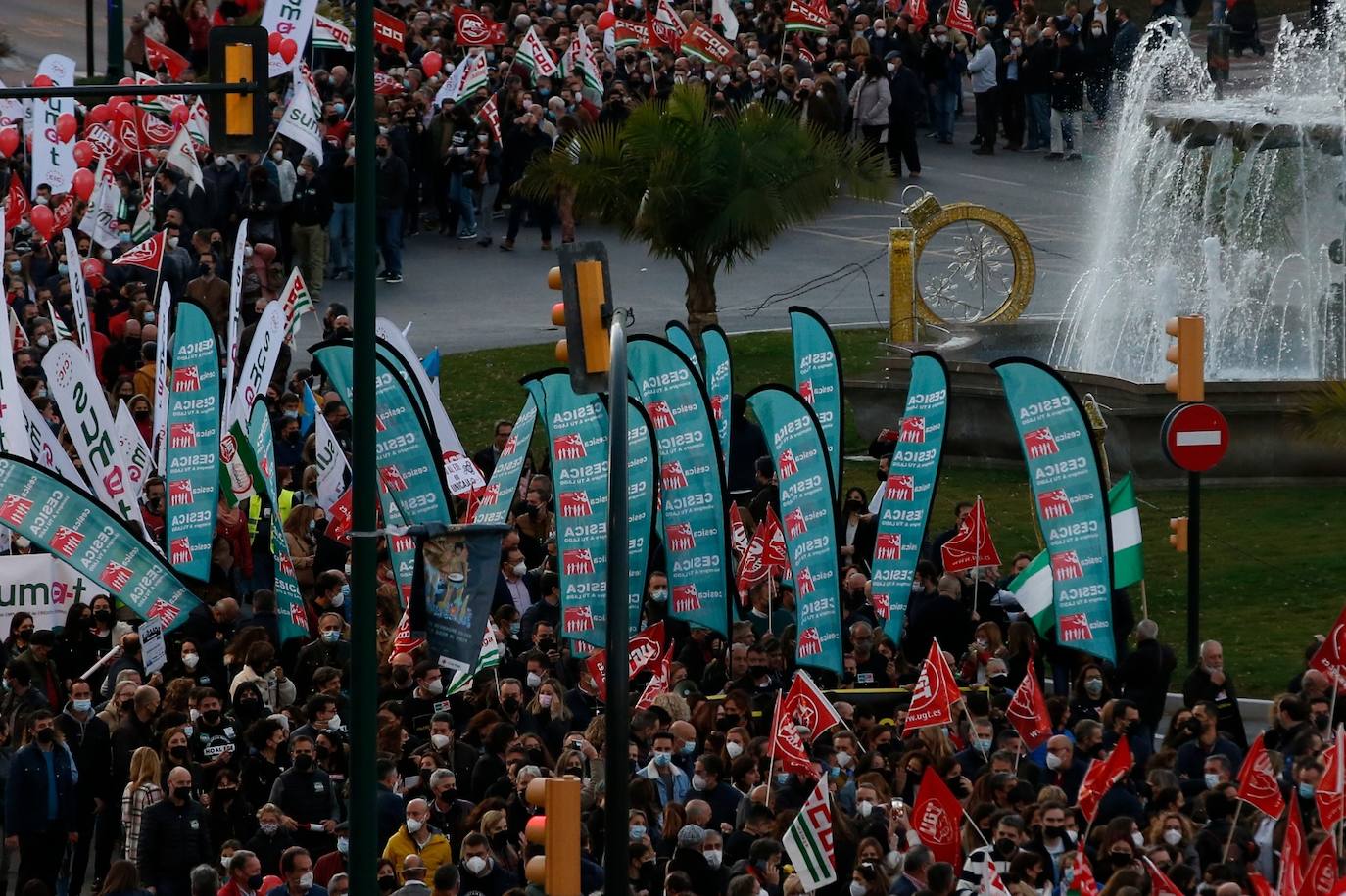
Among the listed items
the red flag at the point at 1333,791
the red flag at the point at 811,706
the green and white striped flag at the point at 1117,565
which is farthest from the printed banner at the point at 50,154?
the red flag at the point at 1333,791

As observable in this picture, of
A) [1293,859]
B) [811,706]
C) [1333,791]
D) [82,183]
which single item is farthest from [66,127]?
[1293,859]

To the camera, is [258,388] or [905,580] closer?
[905,580]

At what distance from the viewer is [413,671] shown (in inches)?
729

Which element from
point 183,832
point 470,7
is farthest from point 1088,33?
point 183,832

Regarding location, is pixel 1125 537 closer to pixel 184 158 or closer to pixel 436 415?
pixel 436 415

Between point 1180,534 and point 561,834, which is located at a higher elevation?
point 561,834

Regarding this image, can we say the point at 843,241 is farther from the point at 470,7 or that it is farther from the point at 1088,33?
the point at 470,7

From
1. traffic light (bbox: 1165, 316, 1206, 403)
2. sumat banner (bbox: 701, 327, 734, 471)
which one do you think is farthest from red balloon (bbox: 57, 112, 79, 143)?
traffic light (bbox: 1165, 316, 1206, 403)

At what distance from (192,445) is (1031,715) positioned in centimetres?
693

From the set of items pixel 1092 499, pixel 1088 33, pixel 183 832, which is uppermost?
pixel 1088 33

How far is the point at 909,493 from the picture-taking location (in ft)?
66.8

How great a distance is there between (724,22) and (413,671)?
23.0m

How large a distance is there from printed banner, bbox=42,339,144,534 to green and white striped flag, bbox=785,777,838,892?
8.17 m

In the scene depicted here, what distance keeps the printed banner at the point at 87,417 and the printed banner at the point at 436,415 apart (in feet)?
7.37
